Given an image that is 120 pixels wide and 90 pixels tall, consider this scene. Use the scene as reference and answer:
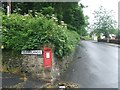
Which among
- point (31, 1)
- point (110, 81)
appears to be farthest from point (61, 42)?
point (31, 1)

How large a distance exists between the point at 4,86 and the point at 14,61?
74.5 inches

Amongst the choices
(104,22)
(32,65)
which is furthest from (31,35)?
(104,22)

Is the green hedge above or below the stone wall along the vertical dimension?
above

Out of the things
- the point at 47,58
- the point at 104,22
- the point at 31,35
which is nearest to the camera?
the point at 47,58

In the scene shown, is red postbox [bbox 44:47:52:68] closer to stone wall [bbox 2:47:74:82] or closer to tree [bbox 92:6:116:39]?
stone wall [bbox 2:47:74:82]

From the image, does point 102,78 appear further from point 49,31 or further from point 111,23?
point 111,23

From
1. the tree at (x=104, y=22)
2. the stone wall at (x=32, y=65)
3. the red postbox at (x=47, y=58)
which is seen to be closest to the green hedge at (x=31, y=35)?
the stone wall at (x=32, y=65)

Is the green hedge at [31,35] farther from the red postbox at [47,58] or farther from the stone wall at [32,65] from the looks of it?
the red postbox at [47,58]

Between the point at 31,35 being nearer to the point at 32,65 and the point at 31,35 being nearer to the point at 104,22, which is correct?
the point at 32,65

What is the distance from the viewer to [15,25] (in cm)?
1141

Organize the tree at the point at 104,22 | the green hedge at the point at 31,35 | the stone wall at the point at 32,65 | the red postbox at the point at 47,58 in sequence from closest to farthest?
1. the red postbox at the point at 47,58
2. the stone wall at the point at 32,65
3. the green hedge at the point at 31,35
4. the tree at the point at 104,22

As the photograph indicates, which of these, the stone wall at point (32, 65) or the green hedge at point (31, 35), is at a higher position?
the green hedge at point (31, 35)

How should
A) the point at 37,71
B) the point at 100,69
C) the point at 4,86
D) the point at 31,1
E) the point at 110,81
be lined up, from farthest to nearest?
1. the point at 31,1
2. the point at 100,69
3. the point at 110,81
4. the point at 37,71
5. the point at 4,86

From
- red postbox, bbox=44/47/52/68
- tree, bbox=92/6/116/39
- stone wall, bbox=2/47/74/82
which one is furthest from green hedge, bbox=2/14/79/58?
tree, bbox=92/6/116/39
